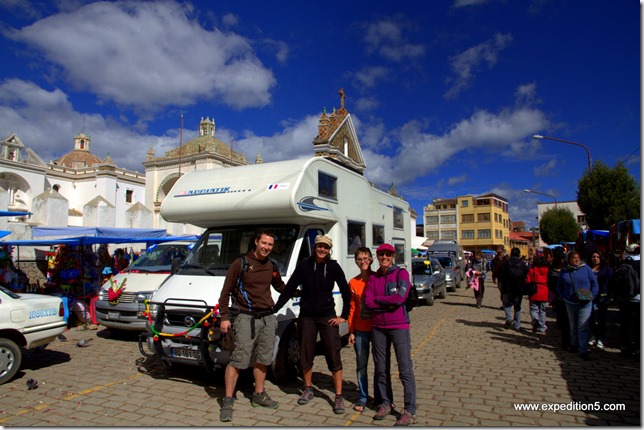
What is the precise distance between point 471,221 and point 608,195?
195 feet

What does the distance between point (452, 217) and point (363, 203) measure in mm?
82904

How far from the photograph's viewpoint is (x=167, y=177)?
45062 millimetres

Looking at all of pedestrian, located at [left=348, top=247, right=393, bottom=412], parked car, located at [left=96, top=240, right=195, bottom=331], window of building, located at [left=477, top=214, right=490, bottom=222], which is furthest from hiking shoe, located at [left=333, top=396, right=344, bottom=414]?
window of building, located at [left=477, top=214, right=490, bottom=222]

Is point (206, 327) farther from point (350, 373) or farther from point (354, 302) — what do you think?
point (350, 373)

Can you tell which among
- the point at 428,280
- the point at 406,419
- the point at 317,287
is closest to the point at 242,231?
the point at 317,287

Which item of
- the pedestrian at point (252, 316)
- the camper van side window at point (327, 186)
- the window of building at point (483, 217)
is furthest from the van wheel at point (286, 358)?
the window of building at point (483, 217)

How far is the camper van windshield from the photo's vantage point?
245 inches

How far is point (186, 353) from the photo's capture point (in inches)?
213

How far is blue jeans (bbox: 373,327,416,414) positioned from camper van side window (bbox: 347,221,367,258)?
284cm

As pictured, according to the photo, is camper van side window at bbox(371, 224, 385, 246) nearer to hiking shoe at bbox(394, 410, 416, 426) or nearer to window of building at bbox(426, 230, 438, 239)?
hiking shoe at bbox(394, 410, 416, 426)

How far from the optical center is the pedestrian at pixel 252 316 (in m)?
4.79

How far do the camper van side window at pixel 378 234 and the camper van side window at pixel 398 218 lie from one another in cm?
114

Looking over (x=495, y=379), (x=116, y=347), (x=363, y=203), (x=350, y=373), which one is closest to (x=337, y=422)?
(x=350, y=373)

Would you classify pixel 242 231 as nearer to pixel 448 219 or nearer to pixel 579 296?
pixel 579 296
